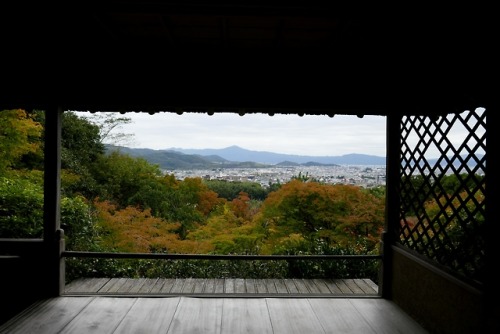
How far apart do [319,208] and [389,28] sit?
484 cm

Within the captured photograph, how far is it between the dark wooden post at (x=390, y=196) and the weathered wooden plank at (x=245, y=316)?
4.52 feet

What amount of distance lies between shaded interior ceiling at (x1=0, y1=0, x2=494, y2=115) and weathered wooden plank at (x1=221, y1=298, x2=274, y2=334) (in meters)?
2.02

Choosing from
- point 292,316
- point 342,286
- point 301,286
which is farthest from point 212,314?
point 342,286

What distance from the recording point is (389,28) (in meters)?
2.73

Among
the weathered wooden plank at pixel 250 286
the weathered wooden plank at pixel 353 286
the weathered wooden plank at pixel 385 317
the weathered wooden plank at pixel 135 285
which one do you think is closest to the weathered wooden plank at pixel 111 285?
the weathered wooden plank at pixel 135 285

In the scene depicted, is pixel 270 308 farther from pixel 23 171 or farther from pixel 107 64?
pixel 23 171

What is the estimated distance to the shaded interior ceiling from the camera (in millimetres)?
2572

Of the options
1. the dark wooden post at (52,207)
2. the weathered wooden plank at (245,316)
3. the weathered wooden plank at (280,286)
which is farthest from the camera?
the weathered wooden plank at (280,286)

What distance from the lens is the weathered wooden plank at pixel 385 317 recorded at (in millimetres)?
3529

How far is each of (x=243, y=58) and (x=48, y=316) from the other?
9.88 feet

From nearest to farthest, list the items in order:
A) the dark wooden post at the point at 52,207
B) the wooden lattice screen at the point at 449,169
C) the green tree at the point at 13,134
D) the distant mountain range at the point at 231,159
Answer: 1. the wooden lattice screen at the point at 449,169
2. the dark wooden post at the point at 52,207
3. the green tree at the point at 13,134
4. the distant mountain range at the point at 231,159

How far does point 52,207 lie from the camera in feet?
13.7

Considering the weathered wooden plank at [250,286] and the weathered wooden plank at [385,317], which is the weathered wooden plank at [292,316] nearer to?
the weathered wooden plank at [385,317]

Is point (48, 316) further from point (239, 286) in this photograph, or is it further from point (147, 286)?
point (239, 286)
